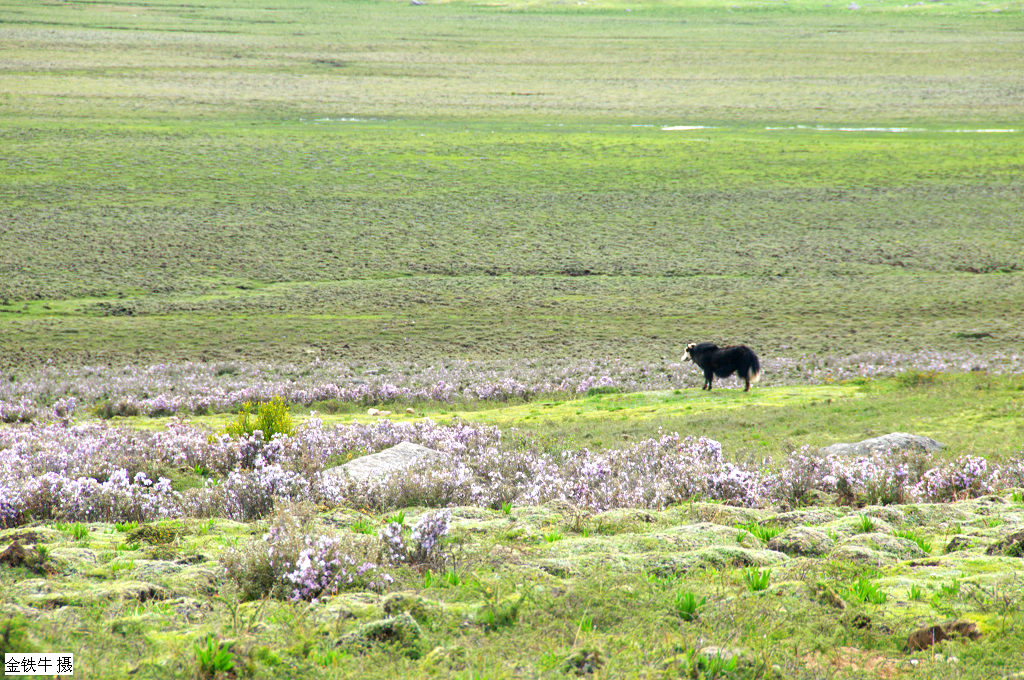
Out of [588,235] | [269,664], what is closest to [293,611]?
[269,664]

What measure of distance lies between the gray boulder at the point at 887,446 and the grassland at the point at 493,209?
12.3 metres

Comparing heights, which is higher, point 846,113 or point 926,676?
point 846,113

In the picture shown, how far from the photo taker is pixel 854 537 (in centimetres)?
669

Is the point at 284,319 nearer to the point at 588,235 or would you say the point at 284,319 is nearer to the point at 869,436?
the point at 588,235

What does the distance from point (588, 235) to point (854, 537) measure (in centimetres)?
3133

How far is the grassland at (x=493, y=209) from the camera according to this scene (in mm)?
26641

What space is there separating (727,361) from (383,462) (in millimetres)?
9574

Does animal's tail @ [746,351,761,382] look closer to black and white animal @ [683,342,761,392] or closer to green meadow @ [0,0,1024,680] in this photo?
black and white animal @ [683,342,761,392]

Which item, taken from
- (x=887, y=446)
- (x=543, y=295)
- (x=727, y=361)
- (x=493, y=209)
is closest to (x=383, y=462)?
(x=887, y=446)

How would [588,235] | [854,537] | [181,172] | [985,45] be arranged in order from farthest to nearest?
[985,45]
[181,172]
[588,235]
[854,537]

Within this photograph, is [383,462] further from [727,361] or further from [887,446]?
[727,361]

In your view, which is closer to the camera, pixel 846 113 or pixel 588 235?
pixel 588 235

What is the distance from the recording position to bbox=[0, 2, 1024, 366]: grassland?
→ 87.4 ft

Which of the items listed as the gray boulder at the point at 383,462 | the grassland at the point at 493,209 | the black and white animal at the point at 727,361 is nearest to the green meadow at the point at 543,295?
the grassland at the point at 493,209
